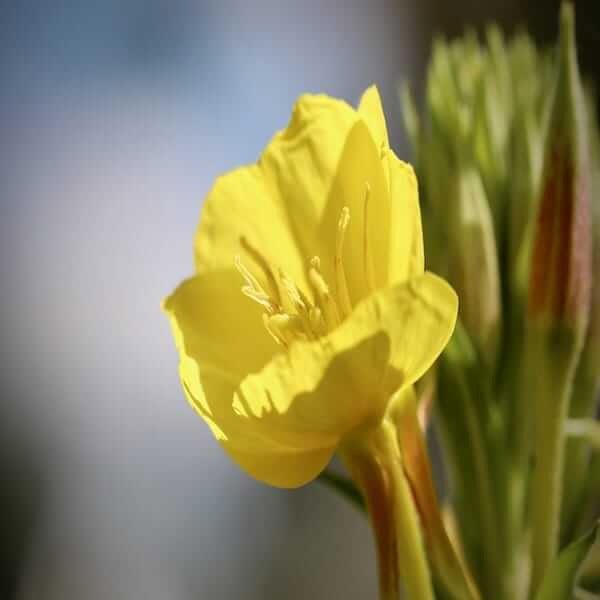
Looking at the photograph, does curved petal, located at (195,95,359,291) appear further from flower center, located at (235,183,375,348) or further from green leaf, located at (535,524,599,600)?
green leaf, located at (535,524,599,600)

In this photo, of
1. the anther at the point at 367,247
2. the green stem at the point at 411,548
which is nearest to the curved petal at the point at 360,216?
the anther at the point at 367,247

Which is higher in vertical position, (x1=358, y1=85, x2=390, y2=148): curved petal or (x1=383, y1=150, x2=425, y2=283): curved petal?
(x1=358, y1=85, x2=390, y2=148): curved petal

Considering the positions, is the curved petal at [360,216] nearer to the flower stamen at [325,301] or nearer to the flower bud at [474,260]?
the flower stamen at [325,301]

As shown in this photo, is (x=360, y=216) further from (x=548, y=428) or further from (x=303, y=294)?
(x=548, y=428)

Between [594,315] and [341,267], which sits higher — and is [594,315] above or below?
below

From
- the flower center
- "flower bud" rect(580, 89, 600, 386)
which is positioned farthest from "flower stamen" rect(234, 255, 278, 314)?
"flower bud" rect(580, 89, 600, 386)

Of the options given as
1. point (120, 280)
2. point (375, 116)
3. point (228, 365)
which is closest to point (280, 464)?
point (228, 365)
